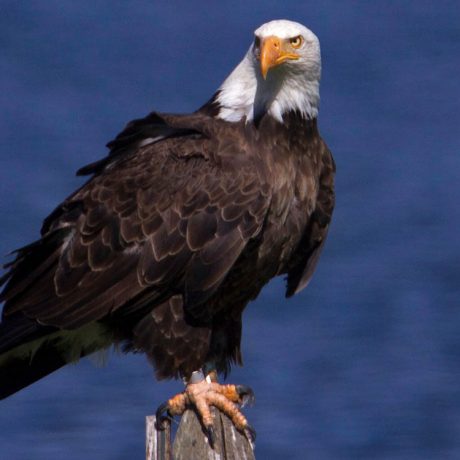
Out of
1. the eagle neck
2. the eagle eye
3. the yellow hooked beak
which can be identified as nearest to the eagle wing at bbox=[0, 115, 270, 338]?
the eagle neck

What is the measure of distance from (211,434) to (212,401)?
0.72 meters

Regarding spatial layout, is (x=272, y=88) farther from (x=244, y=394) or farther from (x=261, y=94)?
(x=244, y=394)

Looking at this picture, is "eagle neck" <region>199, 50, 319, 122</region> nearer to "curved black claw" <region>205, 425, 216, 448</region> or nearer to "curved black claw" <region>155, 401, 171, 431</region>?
"curved black claw" <region>155, 401, 171, 431</region>

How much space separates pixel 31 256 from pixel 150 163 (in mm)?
612

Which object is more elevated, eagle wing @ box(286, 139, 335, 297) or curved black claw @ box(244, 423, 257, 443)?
eagle wing @ box(286, 139, 335, 297)

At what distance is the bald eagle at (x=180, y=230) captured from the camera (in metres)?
4.80

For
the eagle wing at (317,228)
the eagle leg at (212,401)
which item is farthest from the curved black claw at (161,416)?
the eagle wing at (317,228)

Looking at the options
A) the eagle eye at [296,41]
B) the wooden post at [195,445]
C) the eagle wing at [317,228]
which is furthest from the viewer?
the eagle wing at [317,228]

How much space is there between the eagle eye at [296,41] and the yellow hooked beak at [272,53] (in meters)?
0.05

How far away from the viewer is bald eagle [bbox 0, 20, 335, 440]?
4.80m

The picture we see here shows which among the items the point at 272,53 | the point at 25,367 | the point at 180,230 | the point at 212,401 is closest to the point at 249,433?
the point at 212,401

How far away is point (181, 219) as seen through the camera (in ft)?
15.8

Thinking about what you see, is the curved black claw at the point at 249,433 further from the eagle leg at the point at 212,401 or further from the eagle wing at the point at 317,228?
the eagle wing at the point at 317,228

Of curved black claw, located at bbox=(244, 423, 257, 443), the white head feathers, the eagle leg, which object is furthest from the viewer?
the white head feathers
